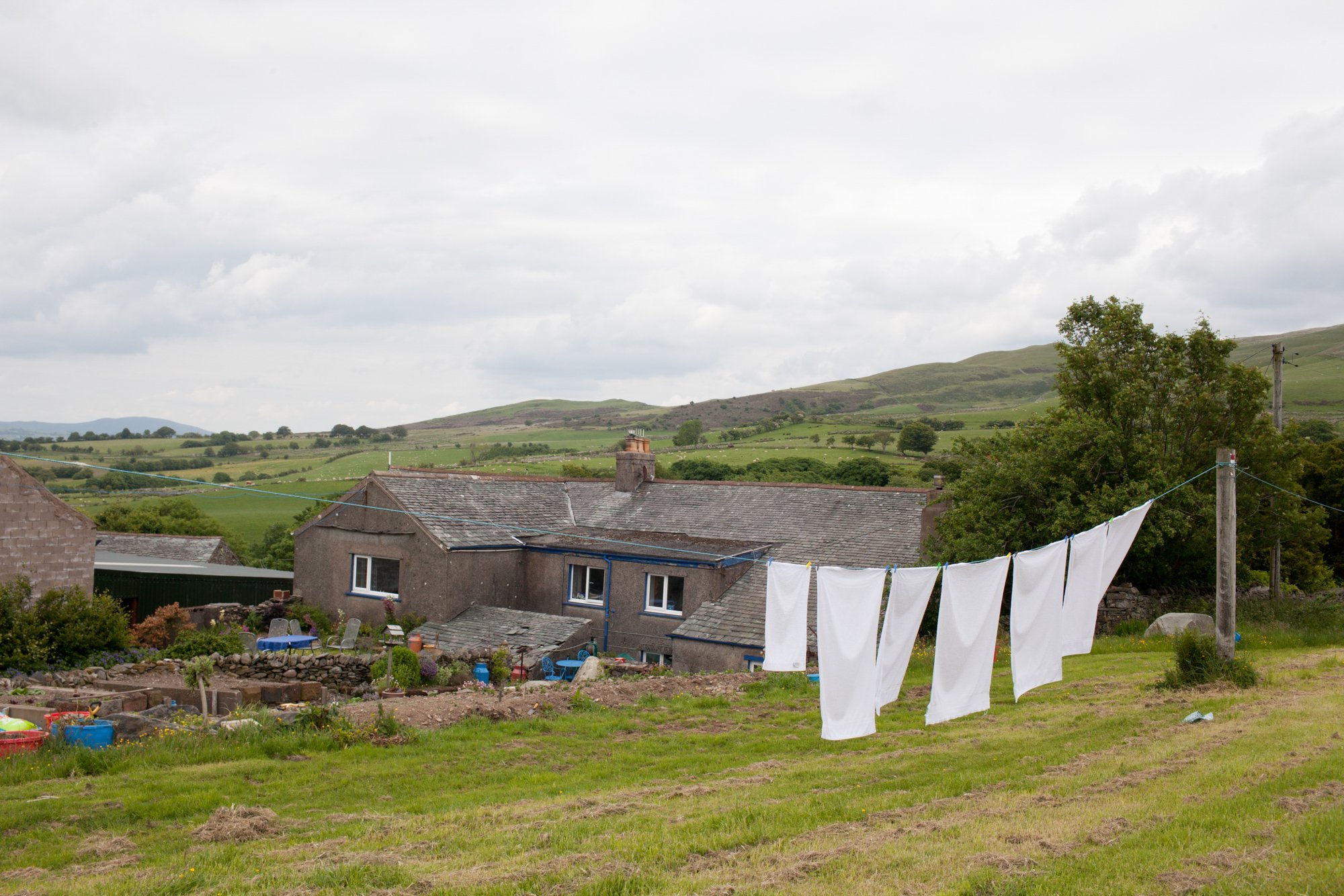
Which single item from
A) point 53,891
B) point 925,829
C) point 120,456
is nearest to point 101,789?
point 53,891

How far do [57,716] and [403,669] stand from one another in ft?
31.5

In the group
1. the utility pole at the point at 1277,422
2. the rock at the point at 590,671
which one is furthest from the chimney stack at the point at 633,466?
the utility pole at the point at 1277,422

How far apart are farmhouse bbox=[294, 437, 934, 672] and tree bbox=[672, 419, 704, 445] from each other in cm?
8252

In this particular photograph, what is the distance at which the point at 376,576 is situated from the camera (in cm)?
3506

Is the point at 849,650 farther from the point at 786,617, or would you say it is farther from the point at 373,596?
the point at 373,596

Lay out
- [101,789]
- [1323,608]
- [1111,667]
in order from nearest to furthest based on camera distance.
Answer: [101,789]
[1111,667]
[1323,608]

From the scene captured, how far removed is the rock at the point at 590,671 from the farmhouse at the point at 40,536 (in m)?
17.3

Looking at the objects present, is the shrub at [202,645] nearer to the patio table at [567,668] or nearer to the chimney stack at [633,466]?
the patio table at [567,668]

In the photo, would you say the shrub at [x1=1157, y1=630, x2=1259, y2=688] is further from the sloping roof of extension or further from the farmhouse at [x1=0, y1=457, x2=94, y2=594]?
the farmhouse at [x1=0, y1=457, x2=94, y2=594]

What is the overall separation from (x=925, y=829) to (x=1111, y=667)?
43.0ft

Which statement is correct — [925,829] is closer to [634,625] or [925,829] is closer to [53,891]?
[53,891]

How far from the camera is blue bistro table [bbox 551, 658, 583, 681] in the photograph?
1072 inches

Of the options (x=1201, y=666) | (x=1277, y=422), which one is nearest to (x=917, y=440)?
(x=1277, y=422)

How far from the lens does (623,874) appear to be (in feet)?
26.2
